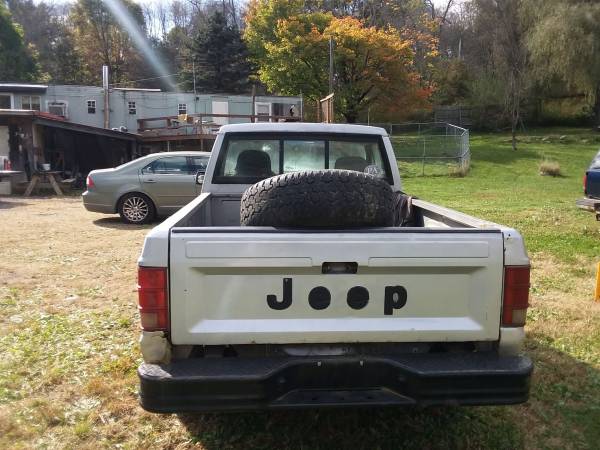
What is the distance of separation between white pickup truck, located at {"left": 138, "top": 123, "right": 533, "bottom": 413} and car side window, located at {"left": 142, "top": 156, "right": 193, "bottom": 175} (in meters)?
8.59

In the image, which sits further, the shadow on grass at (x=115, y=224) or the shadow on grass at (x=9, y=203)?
the shadow on grass at (x=9, y=203)

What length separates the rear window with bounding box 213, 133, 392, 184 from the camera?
4.61m

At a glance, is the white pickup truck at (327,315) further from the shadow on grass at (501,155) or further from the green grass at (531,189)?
the shadow on grass at (501,155)

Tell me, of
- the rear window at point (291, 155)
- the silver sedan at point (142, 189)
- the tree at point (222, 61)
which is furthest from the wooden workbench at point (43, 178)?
the tree at point (222, 61)

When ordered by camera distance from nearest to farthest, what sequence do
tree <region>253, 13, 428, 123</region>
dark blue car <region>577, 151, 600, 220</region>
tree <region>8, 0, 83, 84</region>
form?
1. dark blue car <region>577, 151, 600, 220</region>
2. tree <region>253, 13, 428, 123</region>
3. tree <region>8, 0, 83, 84</region>

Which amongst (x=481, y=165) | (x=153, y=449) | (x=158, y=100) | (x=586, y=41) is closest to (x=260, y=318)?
(x=153, y=449)

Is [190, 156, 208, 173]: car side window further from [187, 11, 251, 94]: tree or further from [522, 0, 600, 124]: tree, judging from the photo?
[187, 11, 251, 94]: tree

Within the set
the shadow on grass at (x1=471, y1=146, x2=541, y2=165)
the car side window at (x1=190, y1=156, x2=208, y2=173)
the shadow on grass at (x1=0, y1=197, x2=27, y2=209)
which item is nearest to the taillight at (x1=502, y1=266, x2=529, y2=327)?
the car side window at (x1=190, y1=156, x2=208, y2=173)

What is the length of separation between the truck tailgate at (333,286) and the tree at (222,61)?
45.9m

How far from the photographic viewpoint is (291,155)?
470cm

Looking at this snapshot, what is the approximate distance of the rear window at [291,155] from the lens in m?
4.61

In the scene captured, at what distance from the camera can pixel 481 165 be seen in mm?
28047

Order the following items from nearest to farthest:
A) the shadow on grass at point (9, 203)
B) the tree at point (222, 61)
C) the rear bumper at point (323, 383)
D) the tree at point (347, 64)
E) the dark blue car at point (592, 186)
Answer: the rear bumper at point (323, 383) < the dark blue car at point (592, 186) < the shadow on grass at point (9, 203) < the tree at point (347, 64) < the tree at point (222, 61)

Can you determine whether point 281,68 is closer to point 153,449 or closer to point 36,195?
point 36,195
